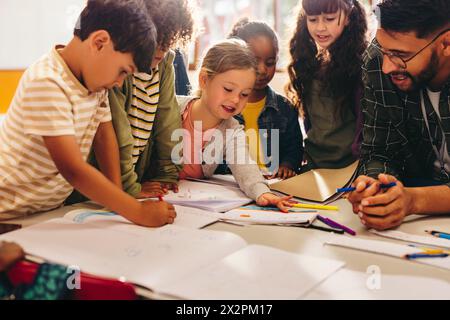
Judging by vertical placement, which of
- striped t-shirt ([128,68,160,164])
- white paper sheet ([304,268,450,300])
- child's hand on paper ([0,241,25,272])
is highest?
striped t-shirt ([128,68,160,164])

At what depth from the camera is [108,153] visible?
1.20 metres

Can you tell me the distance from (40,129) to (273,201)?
565 mm

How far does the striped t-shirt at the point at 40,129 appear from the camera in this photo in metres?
0.93

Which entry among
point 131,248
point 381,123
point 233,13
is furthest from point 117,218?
point 233,13

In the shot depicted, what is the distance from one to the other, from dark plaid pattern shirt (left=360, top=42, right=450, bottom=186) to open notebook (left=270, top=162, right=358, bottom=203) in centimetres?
6

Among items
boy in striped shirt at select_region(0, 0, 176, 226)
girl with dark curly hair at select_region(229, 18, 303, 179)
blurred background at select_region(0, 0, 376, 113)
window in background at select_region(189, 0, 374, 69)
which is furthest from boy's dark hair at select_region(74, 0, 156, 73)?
window in background at select_region(189, 0, 374, 69)

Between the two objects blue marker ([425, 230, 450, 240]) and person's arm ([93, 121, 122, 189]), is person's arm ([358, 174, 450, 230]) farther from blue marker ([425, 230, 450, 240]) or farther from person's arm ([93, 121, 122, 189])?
person's arm ([93, 121, 122, 189])

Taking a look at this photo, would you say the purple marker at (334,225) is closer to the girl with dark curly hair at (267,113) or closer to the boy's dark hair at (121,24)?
the boy's dark hair at (121,24)

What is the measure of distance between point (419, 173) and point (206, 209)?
25.9 inches

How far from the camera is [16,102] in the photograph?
39.3 inches

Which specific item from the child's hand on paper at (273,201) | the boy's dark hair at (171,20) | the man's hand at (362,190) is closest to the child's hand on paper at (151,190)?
the child's hand on paper at (273,201)

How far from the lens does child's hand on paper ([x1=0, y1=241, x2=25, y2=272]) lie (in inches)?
27.6

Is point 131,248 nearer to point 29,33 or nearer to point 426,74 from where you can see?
point 426,74

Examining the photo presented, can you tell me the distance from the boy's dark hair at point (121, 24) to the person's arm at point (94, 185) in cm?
21
